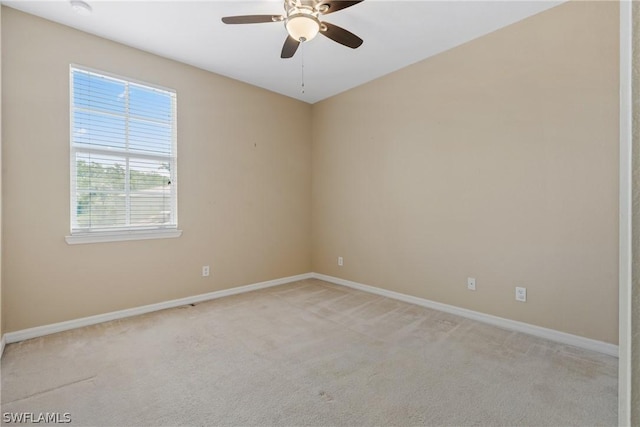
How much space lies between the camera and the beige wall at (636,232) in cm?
54

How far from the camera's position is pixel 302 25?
86.0 inches

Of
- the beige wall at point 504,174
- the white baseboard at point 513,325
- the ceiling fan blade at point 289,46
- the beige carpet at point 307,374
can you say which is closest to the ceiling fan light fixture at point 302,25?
the ceiling fan blade at point 289,46

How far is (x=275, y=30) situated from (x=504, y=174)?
2.52 m

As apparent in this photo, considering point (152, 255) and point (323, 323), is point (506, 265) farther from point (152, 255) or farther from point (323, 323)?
point (152, 255)

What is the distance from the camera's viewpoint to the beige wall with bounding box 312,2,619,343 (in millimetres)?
2484

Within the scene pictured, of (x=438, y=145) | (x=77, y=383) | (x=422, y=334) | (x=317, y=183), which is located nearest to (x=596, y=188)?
(x=438, y=145)

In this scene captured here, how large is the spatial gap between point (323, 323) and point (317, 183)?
2.39m

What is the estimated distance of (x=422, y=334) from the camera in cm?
282

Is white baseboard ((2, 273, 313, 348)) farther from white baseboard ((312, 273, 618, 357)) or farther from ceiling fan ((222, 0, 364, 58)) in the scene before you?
ceiling fan ((222, 0, 364, 58))

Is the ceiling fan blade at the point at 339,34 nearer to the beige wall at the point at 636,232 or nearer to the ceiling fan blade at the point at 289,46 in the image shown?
the ceiling fan blade at the point at 289,46

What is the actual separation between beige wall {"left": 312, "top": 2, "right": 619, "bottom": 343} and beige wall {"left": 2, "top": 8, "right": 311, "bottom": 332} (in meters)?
1.13

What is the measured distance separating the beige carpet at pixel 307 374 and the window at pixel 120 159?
3.22 feet

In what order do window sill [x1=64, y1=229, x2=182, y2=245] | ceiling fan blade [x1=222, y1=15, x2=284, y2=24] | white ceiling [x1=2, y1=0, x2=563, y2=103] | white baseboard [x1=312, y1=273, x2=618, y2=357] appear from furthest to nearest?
window sill [x1=64, y1=229, x2=182, y2=245], white ceiling [x1=2, y1=0, x2=563, y2=103], white baseboard [x1=312, y1=273, x2=618, y2=357], ceiling fan blade [x1=222, y1=15, x2=284, y2=24]

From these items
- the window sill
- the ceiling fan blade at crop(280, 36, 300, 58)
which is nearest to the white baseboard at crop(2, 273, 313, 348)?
the window sill
